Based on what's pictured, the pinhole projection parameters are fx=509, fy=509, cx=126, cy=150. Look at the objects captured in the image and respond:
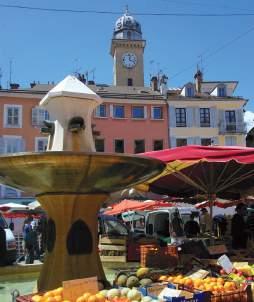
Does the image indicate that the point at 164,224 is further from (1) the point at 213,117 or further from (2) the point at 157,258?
(1) the point at 213,117

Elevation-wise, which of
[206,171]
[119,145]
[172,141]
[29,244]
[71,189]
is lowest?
[29,244]

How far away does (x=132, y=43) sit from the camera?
232 ft

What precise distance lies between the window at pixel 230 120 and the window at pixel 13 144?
1837 cm

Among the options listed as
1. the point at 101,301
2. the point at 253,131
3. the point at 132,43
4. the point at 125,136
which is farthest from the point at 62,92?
the point at 132,43

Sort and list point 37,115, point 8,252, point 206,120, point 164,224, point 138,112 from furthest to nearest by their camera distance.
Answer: point 206,120, point 138,112, point 37,115, point 164,224, point 8,252

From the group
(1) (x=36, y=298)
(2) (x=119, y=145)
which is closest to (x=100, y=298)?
(1) (x=36, y=298)

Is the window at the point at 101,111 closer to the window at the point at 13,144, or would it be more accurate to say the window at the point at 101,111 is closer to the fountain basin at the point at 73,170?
the window at the point at 13,144

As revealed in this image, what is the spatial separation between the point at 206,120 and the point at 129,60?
2612 cm

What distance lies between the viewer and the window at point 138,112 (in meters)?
45.1

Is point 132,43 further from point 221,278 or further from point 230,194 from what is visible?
point 221,278

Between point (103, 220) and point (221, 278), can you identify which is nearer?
point (221, 278)

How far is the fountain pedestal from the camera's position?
6.48 m

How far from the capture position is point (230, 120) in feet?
152

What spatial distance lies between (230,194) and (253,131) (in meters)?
18.9
